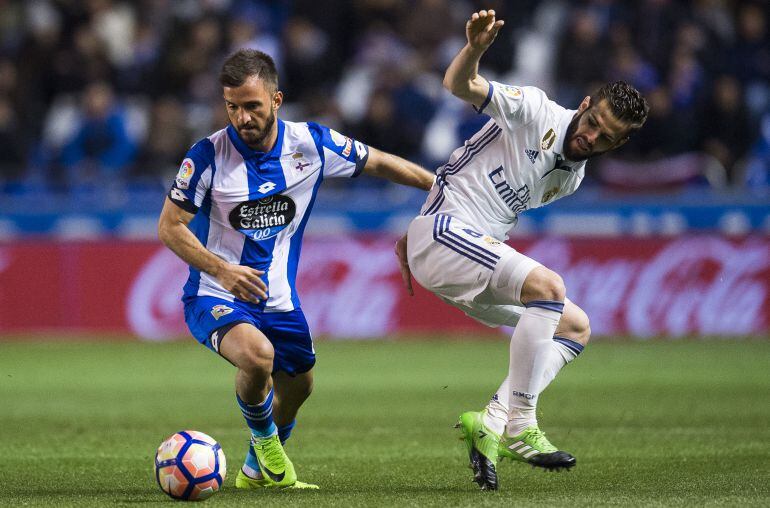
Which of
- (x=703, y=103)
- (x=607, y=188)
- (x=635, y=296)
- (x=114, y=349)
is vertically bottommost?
(x=114, y=349)

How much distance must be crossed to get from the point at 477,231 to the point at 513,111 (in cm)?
66

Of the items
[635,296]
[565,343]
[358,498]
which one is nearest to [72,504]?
[358,498]

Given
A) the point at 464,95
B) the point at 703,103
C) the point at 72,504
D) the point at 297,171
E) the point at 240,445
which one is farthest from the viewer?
the point at 703,103

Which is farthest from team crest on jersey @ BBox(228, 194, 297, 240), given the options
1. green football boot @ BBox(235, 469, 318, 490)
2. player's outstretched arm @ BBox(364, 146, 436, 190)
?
green football boot @ BBox(235, 469, 318, 490)

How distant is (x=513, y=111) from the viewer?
6.82m

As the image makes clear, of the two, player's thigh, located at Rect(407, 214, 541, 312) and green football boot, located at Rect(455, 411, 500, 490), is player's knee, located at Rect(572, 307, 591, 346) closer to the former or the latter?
player's thigh, located at Rect(407, 214, 541, 312)

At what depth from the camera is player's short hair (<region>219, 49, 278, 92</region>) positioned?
6.75 metres

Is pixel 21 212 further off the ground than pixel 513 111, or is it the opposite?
pixel 513 111

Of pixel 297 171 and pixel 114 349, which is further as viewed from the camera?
pixel 114 349

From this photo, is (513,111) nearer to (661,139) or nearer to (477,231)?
(477,231)

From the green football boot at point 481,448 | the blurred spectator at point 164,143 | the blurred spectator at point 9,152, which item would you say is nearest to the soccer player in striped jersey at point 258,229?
the green football boot at point 481,448

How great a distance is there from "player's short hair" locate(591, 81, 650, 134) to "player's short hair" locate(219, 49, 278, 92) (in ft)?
5.61

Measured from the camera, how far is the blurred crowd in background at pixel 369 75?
16.5 metres

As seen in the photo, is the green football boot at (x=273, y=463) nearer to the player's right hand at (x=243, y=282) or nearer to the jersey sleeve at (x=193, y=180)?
the player's right hand at (x=243, y=282)
